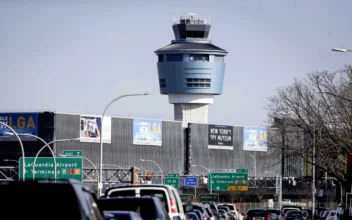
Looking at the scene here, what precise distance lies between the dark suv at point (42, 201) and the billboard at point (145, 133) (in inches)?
5405

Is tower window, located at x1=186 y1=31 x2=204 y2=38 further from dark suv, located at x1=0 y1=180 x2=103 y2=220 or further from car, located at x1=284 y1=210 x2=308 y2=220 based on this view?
dark suv, located at x1=0 y1=180 x2=103 y2=220

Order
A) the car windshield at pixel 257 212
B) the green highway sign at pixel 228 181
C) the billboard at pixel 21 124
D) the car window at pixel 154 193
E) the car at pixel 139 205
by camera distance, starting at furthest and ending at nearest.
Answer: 1. the billboard at pixel 21 124
2. the green highway sign at pixel 228 181
3. the car windshield at pixel 257 212
4. the car window at pixel 154 193
5. the car at pixel 139 205

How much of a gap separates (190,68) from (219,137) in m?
23.9

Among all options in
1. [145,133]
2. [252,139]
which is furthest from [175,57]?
[145,133]

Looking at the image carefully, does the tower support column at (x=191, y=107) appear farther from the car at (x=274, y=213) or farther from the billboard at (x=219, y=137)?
the car at (x=274, y=213)

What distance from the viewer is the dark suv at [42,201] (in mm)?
10734

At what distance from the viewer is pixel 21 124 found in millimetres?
137000

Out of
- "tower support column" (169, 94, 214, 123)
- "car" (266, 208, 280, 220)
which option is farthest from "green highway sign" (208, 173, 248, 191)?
"tower support column" (169, 94, 214, 123)

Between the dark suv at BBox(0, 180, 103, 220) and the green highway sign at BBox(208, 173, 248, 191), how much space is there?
268 ft

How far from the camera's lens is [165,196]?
73.7 feet

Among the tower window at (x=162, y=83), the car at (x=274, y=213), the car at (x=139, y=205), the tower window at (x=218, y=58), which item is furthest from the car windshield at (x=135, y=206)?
the tower window at (x=162, y=83)

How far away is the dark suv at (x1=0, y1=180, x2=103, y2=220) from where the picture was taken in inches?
423

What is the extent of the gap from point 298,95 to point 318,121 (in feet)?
11.5

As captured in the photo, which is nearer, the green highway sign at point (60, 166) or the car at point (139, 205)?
the car at point (139, 205)
